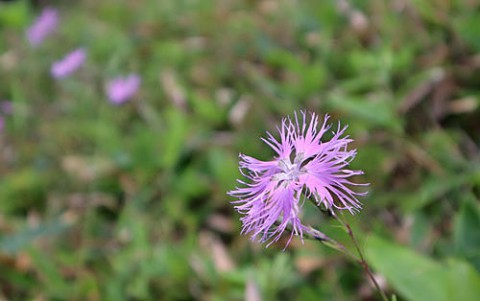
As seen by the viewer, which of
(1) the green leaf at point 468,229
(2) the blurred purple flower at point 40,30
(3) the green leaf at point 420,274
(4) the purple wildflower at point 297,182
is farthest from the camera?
(2) the blurred purple flower at point 40,30

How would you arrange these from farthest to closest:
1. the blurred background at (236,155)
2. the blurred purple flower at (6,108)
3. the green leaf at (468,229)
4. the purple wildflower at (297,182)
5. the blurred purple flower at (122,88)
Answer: the blurred purple flower at (6,108)
the blurred purple flower at (122,88)
the blurred background at (236,155)
the green leaf at (468,229)
the purple wildflower at (297,182)

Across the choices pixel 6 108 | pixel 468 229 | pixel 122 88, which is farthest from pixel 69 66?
pixel 468 229

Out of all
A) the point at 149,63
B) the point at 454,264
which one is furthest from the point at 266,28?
the point at 454,264

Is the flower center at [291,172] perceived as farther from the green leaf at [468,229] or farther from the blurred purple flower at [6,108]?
the blurred purple flower at [6,108]

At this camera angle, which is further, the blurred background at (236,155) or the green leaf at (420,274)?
the blurred background at (236,155)

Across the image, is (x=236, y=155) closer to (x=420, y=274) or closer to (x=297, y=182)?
(x=420, y=274)

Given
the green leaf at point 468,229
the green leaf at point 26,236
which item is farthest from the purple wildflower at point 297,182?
the green leaf at point 26,236

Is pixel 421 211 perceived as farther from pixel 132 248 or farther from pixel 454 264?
pixel 132 248
